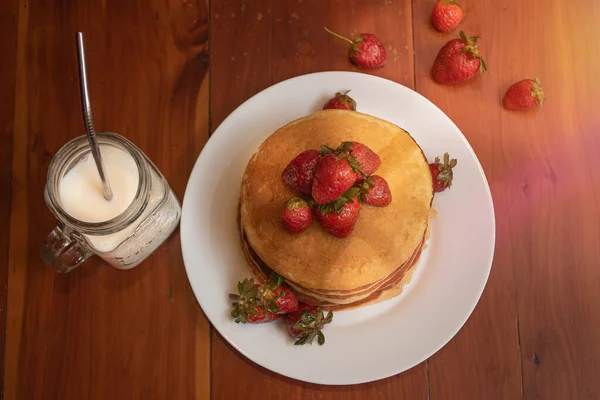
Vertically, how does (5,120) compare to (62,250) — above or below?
above

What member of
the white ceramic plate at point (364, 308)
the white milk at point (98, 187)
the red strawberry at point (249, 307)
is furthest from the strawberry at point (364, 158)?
the white milk at point (98, 187)

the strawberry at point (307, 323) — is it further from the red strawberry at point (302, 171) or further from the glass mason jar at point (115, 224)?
the glass mason jar at point (115, 224)

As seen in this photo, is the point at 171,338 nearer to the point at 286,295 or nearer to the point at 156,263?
the point at 156,263

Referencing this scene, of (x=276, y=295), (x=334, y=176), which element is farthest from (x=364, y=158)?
(x=276, y=295)

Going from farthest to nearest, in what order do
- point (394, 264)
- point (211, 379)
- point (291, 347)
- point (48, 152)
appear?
point (48, 152)
point (211, 379)
point (291, 347)
point (394, 264)

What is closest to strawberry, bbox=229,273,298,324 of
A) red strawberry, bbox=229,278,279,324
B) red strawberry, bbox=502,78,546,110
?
red strawberry, bbox=229,278,279,324

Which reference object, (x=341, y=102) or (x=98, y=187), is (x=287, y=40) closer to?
(x=341, y=102)

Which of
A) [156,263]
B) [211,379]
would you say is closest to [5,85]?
[156,263]
